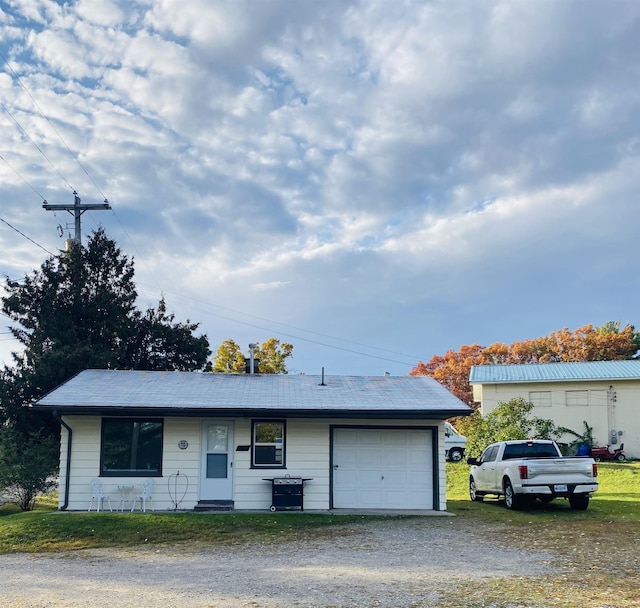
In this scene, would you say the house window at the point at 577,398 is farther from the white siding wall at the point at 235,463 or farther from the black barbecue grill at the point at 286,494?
the black barbecue grill at the point at 286,494

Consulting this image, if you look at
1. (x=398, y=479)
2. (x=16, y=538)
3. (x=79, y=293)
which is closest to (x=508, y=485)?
(x=398, y=479)

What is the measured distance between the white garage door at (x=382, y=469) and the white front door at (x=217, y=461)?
2527mm

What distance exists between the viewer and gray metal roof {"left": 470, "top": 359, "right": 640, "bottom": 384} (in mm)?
33094

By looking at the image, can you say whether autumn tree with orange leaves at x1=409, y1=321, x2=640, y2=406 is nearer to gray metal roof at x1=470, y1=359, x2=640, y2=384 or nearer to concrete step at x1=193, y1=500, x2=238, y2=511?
gray metal roof at x1=470, y1=359, x2=640, y2=384

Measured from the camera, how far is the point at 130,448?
16281 millimetres

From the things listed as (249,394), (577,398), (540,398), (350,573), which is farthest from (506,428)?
(350,573)

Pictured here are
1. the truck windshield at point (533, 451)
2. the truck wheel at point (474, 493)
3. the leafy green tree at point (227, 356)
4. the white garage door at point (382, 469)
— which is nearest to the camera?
the white garage door at point (382, 469)

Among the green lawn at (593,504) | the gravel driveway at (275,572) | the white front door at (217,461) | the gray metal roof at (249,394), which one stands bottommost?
the green lawn at (593,504)

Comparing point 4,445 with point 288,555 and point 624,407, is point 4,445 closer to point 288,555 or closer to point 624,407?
point 288,555

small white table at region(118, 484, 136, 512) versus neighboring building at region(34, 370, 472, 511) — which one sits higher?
neighboring building at region(34, 370, 472, 511)

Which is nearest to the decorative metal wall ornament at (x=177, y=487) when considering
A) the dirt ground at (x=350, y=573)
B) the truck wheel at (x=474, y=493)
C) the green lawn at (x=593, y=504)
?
the dirt ground at (x=350, y=573)

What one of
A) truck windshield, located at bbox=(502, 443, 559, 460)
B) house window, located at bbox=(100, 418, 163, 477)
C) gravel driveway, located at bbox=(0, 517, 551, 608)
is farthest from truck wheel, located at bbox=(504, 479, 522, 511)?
house window, located at bbox=(100, 418, 163, 477)

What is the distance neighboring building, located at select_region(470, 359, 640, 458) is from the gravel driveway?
22.3 m

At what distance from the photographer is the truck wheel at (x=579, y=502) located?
16.1 meters
